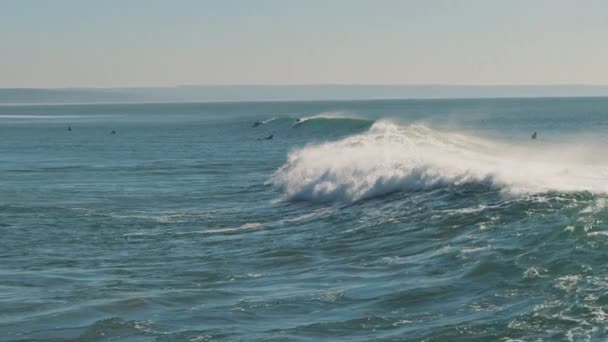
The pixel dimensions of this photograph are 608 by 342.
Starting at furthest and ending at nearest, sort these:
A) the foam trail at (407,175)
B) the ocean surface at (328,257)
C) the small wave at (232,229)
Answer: the small wave at (232,229) < the foam trail at (407,175) < the ocean surface at (328,257)

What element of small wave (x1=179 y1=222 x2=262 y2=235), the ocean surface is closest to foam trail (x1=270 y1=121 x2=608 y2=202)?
the ocean surface

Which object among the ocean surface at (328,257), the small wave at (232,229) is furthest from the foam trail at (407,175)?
the small wave at (232,229)

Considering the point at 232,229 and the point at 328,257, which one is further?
the point at 232,229

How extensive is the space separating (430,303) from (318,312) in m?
1.50

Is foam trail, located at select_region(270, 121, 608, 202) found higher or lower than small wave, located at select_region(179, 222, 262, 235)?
higher

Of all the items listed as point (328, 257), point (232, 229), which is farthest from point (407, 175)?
point (328, 257)

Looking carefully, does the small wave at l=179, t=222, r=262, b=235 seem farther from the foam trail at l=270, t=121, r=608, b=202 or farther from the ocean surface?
the foam trail at l=270, t=121, r=608, b=202

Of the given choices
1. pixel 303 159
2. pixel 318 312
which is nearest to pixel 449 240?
pixel 318 312

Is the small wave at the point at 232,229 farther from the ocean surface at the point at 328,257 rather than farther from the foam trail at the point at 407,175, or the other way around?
the foam trail at the point at 407,175

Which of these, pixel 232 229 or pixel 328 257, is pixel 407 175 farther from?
pixel 328 257

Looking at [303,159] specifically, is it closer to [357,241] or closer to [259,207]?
[259,207]

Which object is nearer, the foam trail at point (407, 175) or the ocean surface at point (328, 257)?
the ocean surface at point (328, 257)

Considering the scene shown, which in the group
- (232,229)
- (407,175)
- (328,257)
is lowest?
(232,229)

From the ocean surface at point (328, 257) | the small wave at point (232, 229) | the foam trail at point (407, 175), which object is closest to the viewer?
the ocean surface at point (328, 257)
